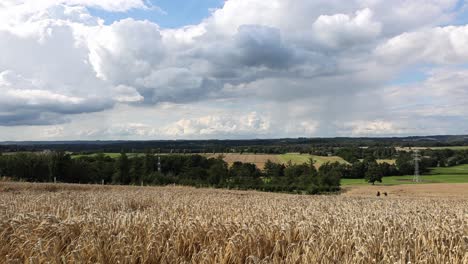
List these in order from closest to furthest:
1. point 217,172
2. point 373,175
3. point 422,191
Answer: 1. point 422,191
2. point 217,172
3. point 373,175

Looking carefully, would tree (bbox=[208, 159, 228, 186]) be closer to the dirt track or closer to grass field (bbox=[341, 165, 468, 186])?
the dirt track

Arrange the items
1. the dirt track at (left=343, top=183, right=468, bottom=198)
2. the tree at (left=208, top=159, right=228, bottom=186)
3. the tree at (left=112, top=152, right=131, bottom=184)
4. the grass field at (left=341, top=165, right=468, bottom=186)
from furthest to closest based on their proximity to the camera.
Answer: the grass field at (left=341, top=165, right=468, bottom=186) → the tree at (left=208, top=159, right=228, bottom=186) → the tree at (left=112, top=152, right=131, bottom=184) → the dirt track at (left=343, top=183, right=468, bottom=198)

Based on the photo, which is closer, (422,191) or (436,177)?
(422,191)

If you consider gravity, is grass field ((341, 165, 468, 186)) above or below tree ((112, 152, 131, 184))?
below

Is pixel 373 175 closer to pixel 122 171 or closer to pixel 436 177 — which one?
pixel 436 177

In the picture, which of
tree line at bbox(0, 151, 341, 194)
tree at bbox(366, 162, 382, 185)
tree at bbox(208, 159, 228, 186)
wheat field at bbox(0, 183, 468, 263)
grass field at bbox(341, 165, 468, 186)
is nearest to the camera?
wheat field at bbox(0, 183, 468, 263)

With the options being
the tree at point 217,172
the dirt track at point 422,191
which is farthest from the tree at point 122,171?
the dirt track at point 422,191

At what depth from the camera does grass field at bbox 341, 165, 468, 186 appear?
8894 cm

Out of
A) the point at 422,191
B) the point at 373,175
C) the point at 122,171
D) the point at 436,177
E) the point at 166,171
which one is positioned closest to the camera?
the point at 422,191

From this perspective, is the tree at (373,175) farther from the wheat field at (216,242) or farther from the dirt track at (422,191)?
the wheat field at (216,242)

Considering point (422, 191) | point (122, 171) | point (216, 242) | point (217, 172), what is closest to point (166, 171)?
point (217, 172)

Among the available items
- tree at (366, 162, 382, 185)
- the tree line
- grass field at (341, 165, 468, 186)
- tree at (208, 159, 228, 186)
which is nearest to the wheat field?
the tree line

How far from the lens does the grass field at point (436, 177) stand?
8894 cm

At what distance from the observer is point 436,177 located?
96.8 m
